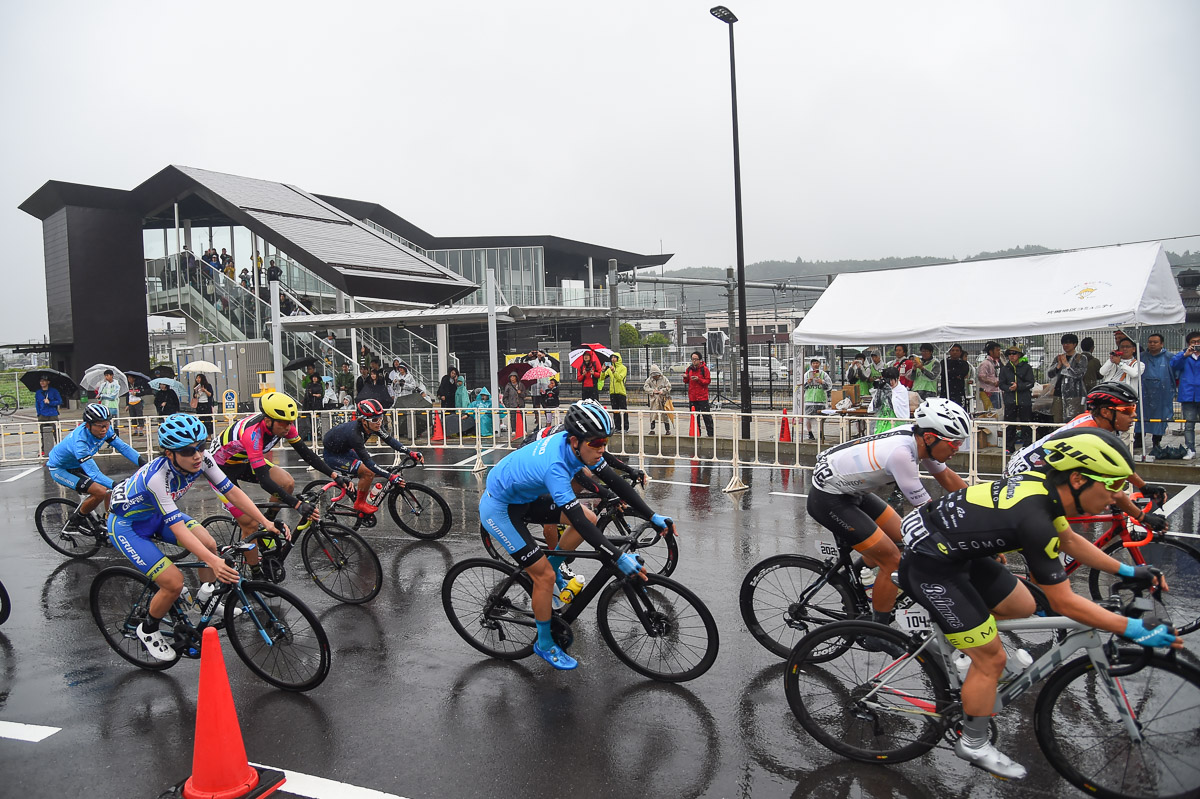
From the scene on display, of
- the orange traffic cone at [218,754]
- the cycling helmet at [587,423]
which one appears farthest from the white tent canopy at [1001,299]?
the orange traffic cone at [218,754]

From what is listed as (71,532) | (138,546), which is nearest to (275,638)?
(138,546)

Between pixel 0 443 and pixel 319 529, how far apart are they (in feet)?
55.0

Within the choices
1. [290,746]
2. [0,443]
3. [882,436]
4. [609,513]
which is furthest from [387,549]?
[0,443]

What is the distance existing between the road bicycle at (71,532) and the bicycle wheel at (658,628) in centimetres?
540

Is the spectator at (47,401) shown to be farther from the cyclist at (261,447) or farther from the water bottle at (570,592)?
the water bottle at (570,592)

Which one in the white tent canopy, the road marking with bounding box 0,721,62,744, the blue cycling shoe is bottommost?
the road marking with bounding box 0,721,62,744

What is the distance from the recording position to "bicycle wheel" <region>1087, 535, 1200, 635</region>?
5840 millimetres

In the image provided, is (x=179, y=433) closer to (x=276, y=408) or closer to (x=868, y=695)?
(x=276, y=408)

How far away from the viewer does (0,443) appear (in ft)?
63.4

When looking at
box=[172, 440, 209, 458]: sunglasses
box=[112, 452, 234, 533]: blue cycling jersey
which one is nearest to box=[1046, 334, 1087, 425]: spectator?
box=[172, 440, 209, 458]: sunglasses

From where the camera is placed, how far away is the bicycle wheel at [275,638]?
5.41 metres

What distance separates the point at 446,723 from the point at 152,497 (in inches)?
106

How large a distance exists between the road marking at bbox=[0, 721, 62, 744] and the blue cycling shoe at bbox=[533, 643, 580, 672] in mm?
3094

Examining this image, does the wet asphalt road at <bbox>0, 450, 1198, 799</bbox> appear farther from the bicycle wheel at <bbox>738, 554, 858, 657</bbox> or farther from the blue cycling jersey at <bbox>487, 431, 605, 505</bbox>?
the blue cycling jersey at <bbox>487, 431, 605, 505</bbox>
